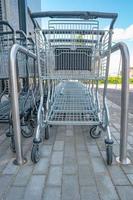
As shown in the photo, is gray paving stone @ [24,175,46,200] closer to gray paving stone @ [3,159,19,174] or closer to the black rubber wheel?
gray paving stone @ [3,159,19,174]

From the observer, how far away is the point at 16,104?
59.6 inches

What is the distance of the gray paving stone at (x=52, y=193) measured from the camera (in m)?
1.20

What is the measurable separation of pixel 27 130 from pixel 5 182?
1.03 m

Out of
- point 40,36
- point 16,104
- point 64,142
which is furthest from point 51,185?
point 40,36

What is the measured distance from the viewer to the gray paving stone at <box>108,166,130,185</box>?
135 cm

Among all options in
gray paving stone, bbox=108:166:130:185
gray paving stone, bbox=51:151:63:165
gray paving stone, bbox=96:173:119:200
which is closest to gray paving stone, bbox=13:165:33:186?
gray paving stone, bbox=51:151:63:165

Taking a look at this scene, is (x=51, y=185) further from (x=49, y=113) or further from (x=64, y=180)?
(x=49, y=113)

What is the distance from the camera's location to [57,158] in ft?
5.68

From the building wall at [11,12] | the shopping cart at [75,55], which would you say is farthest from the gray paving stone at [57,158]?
the building wall at [11,12]

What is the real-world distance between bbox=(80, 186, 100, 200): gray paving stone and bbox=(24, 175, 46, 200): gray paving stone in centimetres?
28

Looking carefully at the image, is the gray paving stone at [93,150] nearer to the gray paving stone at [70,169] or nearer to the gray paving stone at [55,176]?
the gray paving stone at [70,169]

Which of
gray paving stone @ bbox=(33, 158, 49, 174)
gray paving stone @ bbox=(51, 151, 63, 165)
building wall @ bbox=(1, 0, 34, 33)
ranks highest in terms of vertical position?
building wall @ bbox=(1, 0, 34, 33)

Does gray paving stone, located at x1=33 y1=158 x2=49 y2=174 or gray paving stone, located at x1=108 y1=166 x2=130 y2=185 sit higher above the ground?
gray paving stone, located at x1=33 y1=158 x2=49 y2=174

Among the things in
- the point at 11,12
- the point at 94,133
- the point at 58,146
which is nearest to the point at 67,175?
the point at 58,146
